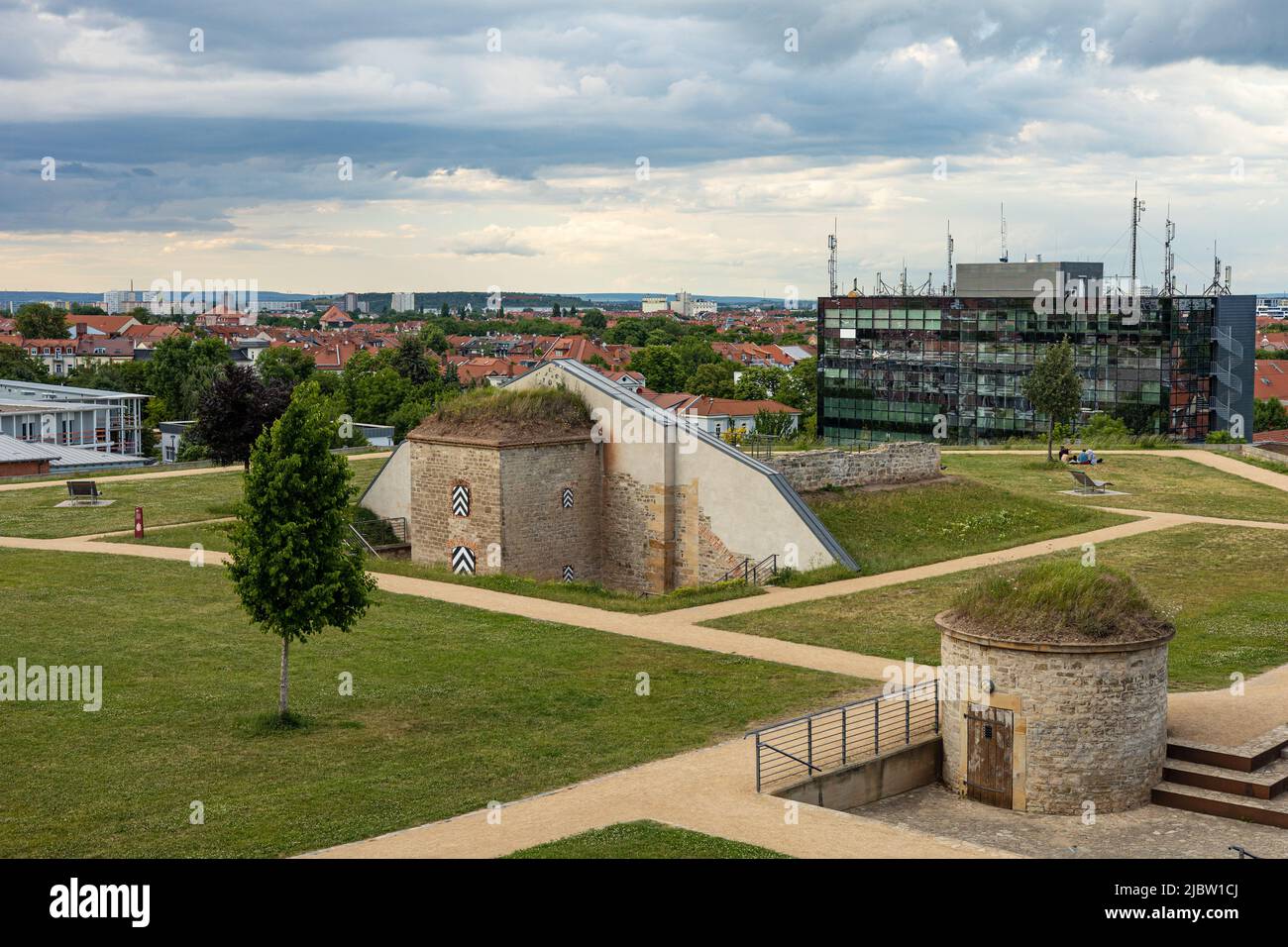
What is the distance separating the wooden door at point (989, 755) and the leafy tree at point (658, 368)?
10936 cm

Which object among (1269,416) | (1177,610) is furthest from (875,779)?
(1269,416)

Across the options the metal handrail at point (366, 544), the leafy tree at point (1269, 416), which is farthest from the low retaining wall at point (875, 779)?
the leafy tree at point (1269, 416)

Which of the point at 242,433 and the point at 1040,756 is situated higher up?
the point at 242,433

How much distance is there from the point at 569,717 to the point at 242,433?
24.9 m

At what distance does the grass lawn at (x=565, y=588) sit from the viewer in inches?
1065

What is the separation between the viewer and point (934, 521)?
33.5 m

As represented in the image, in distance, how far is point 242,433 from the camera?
134 ft

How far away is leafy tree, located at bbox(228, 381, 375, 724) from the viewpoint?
18.2m

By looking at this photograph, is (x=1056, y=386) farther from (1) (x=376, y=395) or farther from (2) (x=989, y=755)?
(1) (x=376, y=395)

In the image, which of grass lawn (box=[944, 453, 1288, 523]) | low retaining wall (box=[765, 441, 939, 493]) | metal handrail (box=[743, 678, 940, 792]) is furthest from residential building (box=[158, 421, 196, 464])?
metal handrail (box=[743, 678, 940, 792])

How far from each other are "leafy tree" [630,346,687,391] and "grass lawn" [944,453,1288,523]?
7941 cm

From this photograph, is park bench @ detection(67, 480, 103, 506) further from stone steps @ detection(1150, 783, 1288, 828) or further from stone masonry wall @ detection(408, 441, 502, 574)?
stone steps @ detection(1150, 783, 1288, 828)

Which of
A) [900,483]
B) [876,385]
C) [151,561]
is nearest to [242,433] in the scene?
[151,561]
